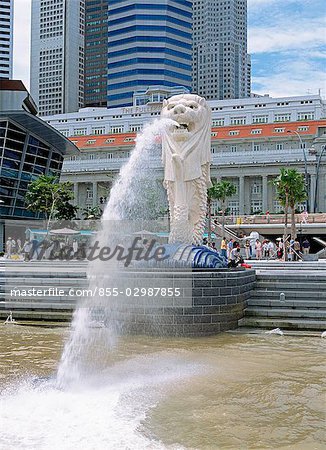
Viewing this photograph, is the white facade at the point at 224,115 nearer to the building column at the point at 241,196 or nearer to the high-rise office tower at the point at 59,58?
the building column at the point at 241,196

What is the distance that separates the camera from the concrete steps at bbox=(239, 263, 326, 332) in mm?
13691

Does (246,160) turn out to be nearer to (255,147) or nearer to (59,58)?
(255,147)

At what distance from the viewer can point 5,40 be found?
168m

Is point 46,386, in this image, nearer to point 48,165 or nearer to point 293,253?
point 293,253

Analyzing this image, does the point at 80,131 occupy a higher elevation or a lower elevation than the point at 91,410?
higher

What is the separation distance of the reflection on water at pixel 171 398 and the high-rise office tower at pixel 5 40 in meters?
167

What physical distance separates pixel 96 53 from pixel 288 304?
164206 millimetres

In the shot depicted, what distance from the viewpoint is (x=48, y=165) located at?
210 ft

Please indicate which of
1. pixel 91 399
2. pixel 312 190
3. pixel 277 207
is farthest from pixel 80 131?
pixel 91 399

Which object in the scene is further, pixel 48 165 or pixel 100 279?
pixel 48 165

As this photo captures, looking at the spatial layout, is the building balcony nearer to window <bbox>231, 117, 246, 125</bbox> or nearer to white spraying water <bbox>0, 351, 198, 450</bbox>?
window <bbox>231, 117, 246, 125</bbox>

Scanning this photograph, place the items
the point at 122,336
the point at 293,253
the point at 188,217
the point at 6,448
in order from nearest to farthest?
the point at 6,448, the point at 122,336, the point at 188,217, the point at 293,253

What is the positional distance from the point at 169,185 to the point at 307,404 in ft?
28.8

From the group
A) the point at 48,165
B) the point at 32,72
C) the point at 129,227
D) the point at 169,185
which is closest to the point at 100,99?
the point at 32,72
